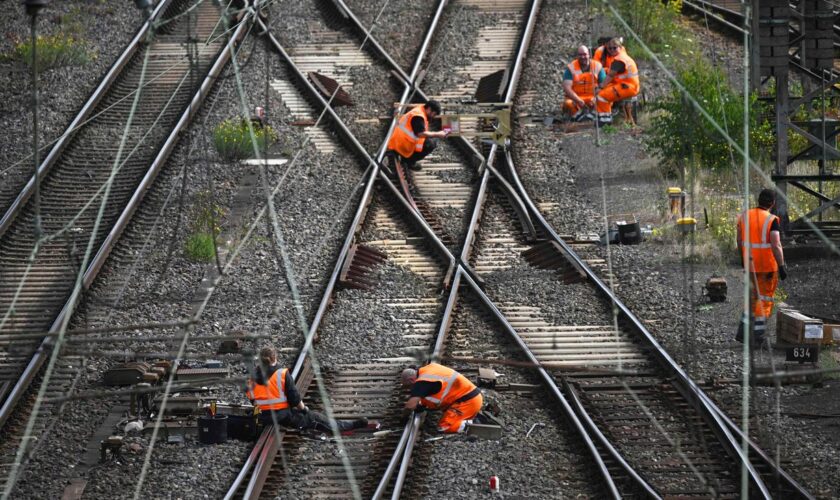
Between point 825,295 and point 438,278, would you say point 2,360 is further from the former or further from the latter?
point 825,295

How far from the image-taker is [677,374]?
45.5ft

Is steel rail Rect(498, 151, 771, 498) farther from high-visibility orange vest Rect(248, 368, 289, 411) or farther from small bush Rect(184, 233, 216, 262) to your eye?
small bush Rect(184, 233, 216, 262)

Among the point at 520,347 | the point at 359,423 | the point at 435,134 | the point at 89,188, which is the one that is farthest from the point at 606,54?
the point at 359,423

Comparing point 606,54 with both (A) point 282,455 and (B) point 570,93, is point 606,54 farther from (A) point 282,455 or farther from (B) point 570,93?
(A) point 282,455

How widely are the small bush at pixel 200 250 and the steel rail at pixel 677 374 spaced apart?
3.99 meters

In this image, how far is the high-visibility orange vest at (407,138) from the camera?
19141mm

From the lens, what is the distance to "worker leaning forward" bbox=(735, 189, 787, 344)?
47.1 feet

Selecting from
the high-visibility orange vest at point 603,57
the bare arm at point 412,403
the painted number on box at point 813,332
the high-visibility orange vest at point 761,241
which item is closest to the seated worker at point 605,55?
the high-visibility orange vest at point 603,57

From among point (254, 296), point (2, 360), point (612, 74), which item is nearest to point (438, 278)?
point (254, 296)

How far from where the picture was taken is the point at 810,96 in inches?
685

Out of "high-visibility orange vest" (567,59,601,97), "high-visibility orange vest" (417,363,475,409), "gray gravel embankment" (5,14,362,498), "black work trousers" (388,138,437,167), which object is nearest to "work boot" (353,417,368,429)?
"high-visibility orange vest" (417,363,475,409)

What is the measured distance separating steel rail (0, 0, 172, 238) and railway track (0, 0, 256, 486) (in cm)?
2

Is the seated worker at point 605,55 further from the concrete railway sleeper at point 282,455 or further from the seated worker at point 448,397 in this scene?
the seated worker at point 448,397

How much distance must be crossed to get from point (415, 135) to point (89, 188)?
4.20 meters
